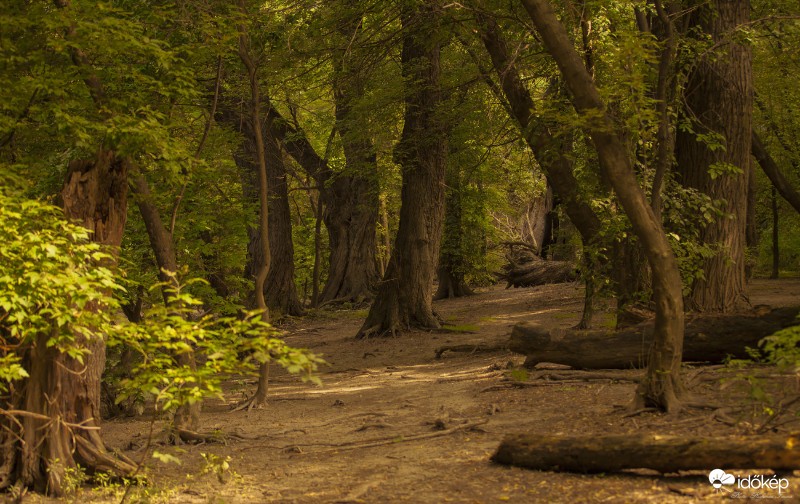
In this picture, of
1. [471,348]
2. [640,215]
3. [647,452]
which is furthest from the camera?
[471,348]

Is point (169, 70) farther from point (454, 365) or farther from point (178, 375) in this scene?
point (454, 365)

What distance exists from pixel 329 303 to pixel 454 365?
39.0 ft

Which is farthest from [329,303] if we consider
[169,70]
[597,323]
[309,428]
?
[169,70]

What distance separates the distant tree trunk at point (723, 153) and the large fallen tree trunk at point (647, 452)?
5.54m

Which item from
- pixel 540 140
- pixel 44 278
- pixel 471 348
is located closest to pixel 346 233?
pixel 471 348

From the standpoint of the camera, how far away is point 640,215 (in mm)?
7773

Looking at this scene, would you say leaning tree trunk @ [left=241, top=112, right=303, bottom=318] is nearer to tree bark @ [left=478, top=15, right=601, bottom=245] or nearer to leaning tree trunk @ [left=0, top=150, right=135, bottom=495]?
tree bark @ [left=478, top=15, right=601, bottom=245]

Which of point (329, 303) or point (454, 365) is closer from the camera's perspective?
point (454, 365)

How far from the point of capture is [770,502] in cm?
521

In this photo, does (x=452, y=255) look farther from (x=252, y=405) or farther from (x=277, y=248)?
(x=252, y=405)

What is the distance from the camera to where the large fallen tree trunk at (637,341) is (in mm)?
9461

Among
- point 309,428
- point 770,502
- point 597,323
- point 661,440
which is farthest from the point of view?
point 597,323

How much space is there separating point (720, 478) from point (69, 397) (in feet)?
17.1

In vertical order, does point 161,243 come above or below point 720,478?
above
